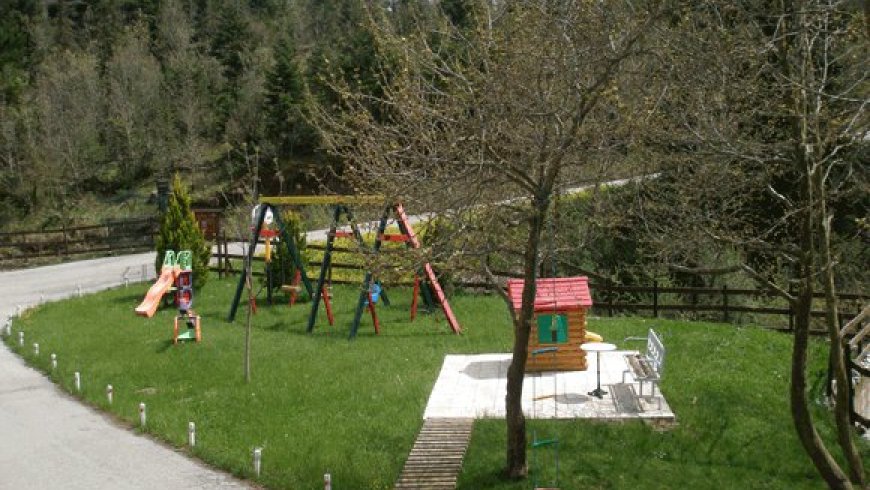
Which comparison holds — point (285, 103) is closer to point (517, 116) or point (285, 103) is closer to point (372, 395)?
point (372, 395)

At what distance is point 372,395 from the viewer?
1452 centimetres

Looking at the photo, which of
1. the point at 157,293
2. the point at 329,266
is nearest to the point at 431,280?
the point at 329,266

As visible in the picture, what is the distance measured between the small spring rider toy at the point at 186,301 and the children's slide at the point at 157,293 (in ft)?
0.75

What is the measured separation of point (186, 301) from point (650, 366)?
1106 centimetres

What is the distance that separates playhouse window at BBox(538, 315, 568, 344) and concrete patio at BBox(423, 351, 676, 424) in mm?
573

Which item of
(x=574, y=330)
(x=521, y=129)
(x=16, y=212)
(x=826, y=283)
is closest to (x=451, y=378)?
(x=574, y=330)

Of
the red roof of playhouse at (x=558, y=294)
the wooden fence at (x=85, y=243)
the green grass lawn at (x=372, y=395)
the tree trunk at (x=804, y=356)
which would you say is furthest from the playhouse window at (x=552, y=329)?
the wooden fence at (x=85, y=243)

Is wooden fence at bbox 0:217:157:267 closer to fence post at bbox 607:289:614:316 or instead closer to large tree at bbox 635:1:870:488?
fence post at bbox 607:289:614:316

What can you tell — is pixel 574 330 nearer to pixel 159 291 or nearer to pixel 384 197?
pixel 384 197

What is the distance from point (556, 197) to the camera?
1135 cm

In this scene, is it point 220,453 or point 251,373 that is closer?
point 220,453

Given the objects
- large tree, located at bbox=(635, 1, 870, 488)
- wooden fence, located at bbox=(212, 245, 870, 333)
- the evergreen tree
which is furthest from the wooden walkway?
the evergreen tree

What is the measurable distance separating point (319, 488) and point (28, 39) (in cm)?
6508

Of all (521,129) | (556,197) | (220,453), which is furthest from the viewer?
(220,453)
